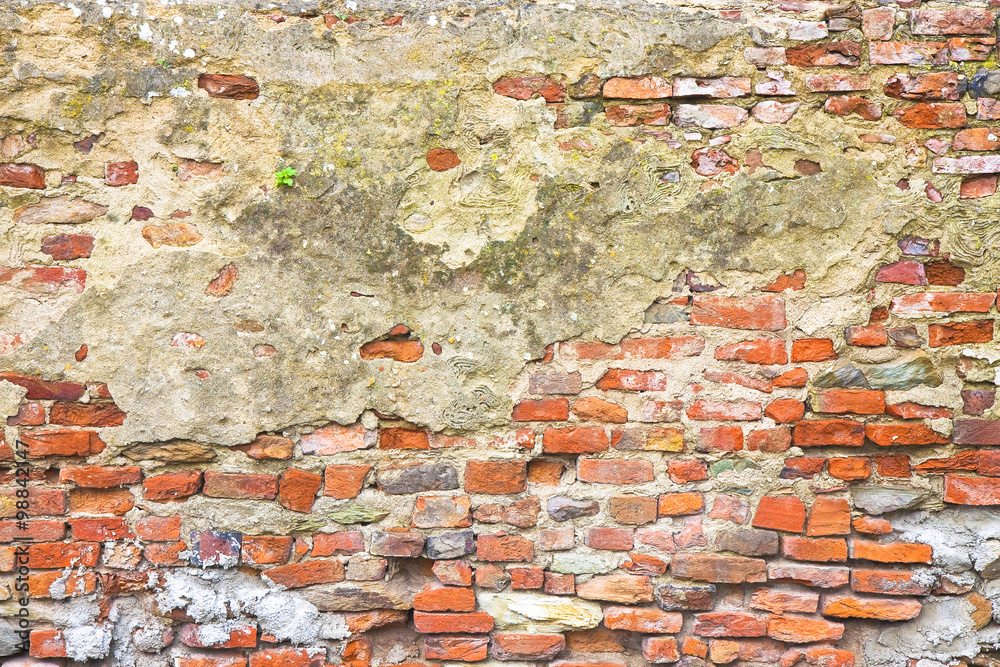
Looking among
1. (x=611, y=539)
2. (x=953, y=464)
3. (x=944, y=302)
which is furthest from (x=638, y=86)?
(x=953, y=464)

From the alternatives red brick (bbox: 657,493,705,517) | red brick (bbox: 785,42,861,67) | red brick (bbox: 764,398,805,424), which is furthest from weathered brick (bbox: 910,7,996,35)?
red brick (bbox: 657,493,705,517)

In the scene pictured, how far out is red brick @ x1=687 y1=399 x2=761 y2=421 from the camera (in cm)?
220

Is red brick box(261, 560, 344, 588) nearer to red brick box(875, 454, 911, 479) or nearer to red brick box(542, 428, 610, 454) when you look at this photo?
red brick box(542, 428, 610, 454)

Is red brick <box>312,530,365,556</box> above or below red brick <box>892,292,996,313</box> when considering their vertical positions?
below

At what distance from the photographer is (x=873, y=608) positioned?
2180mm

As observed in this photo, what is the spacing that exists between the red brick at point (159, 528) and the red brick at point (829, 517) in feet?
5.65

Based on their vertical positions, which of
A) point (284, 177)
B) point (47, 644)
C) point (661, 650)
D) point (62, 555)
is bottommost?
point (47, 644)

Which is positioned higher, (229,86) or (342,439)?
(229,86)

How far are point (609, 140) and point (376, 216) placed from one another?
663 millimetres

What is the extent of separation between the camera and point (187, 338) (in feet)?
7.10

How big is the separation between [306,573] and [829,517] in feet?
4.70

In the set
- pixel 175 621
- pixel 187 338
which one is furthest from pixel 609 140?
pixel 175 621

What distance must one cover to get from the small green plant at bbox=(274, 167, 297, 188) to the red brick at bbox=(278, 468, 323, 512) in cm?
77

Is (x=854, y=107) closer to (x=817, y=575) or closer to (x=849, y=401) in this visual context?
(x=849, y=401)
